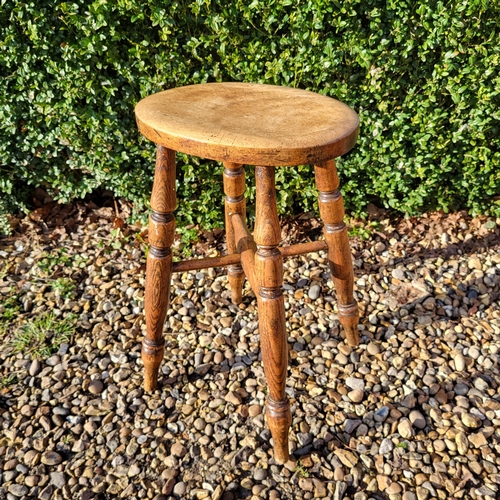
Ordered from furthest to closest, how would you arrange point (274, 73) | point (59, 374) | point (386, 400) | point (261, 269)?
point (274, 73) → point (59, 374) → point (386, 400) → point (261, 269)

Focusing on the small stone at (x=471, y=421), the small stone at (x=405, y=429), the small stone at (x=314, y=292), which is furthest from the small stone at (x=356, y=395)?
the small stone at (x=314, y=292)

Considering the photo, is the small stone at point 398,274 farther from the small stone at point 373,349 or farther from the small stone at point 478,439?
the small stone at point 478,439

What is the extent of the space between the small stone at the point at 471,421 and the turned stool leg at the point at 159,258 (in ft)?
4.22

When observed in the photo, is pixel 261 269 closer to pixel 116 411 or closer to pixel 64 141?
pixel 116 411

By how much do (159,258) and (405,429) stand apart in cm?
120

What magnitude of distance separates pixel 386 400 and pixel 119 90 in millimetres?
2030

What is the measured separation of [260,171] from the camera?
1840mm

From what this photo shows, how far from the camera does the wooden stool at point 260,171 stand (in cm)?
170

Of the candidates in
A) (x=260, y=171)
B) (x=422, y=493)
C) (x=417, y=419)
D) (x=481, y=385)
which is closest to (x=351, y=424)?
(x=417, y=419)

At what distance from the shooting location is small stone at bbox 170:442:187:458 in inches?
87.2

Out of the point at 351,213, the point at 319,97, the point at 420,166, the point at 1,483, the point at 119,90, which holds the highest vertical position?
the point at 319,97

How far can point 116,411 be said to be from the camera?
2412mm

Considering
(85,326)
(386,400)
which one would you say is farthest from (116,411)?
(386,400)

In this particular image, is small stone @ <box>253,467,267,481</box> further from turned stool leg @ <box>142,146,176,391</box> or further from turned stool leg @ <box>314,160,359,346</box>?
turned stool leg @ <box>314,160,359,346</box>
